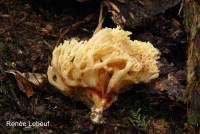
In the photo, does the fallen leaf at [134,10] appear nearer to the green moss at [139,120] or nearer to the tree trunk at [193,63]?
the tree trunk at [193,63]

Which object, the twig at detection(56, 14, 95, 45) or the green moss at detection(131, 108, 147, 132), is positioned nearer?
the green moss at detection(131, 108, 147, 132)

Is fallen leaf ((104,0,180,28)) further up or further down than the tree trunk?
further up

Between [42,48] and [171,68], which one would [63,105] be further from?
[171,68]

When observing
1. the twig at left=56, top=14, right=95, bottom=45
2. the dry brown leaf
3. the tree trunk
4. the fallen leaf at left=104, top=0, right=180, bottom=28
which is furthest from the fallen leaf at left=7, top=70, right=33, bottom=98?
the tree trunk

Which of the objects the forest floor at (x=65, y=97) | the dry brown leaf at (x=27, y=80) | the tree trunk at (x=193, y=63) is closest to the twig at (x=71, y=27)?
the forest floor at (x=65, y=97)

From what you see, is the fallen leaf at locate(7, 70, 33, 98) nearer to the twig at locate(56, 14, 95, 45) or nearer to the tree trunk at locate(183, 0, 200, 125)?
the twig at locate(56, 14, 95, 45)

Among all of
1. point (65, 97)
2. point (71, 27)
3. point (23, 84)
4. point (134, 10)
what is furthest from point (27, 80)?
point (134, 10)
